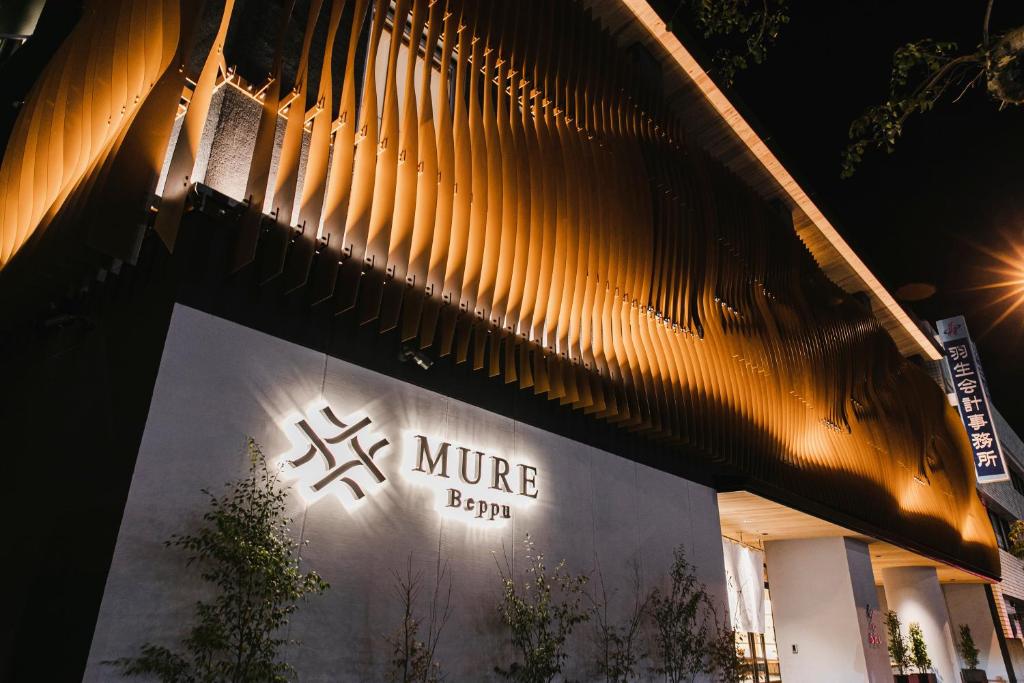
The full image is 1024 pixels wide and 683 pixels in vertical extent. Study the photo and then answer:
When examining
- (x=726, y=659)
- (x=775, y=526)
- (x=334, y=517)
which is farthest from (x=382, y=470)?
(x=775, y=526)

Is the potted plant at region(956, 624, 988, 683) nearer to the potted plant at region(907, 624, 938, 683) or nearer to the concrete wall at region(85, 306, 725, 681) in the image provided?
the potted plant at region(907, 624, 938, 683)

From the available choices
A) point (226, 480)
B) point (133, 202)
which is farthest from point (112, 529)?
point (133, 202)

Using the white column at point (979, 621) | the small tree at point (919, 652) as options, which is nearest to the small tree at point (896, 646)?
the small tree at point (919, 652)

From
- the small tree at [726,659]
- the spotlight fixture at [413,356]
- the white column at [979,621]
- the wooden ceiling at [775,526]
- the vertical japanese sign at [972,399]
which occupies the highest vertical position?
the vertical japanese sign at [972,399]

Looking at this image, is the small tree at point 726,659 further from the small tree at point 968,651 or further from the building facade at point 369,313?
the small tree at point 968,651

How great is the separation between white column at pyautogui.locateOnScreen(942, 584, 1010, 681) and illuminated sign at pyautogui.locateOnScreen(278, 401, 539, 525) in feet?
65.4

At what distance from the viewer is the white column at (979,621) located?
1953 cm

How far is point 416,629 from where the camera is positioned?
5164mm

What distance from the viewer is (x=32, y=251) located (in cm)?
438

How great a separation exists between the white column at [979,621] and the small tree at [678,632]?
55.2 ft

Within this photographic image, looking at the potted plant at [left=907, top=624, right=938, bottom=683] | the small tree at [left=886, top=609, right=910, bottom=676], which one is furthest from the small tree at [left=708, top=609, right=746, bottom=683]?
the potted plant at [left=907, top=624, right=938, bottom=683]

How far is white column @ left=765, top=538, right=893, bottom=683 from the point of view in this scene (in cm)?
1202

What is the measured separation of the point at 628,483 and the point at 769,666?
896cm

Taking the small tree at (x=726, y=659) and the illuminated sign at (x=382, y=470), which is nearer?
the illuminated sign at (x=382, y=470)
